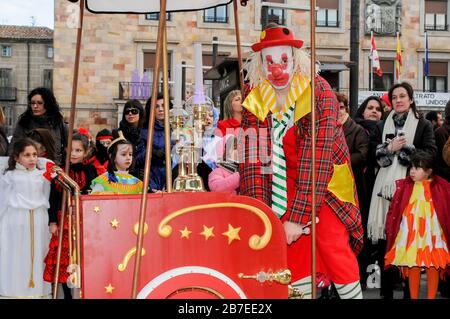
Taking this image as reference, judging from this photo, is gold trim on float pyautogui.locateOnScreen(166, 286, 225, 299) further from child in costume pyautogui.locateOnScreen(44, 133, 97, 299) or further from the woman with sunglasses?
the woman with sunglasses

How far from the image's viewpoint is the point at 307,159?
3.63m

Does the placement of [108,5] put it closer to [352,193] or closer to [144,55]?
[352,193]

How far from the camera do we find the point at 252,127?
3.96 metres

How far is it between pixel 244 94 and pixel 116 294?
1.88 meters

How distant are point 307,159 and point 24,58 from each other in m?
55.7

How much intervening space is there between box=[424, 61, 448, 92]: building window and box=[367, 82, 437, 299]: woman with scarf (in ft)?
80.1

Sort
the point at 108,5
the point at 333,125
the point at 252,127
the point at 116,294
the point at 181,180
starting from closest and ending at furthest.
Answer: the point at 116,294, the point at 181,180, the point at 333,125, the point at 252,127, the point at 108,5

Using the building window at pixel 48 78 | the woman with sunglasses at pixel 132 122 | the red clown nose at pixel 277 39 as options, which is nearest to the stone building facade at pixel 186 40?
the woman with sunglasses at pixel 132 122

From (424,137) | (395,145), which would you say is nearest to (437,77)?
(424,137)

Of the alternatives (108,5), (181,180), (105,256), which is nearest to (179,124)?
(181,180)

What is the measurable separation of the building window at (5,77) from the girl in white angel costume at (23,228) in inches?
1921

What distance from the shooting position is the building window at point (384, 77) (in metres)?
29.9

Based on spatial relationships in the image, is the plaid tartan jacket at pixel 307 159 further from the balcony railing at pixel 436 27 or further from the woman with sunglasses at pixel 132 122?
the balcony railing at pixel 436 27

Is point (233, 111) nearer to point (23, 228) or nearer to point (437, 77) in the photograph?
point (23, 228)
